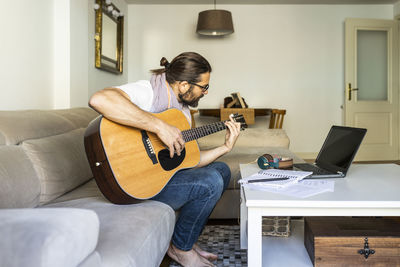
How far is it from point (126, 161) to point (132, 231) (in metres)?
0.33

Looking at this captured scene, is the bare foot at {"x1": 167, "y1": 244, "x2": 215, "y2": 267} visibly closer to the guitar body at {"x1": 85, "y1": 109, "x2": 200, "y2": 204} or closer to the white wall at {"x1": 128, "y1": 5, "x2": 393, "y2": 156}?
the guitar body at {"x1": 85, "y1": 109, "x2": 200, "y2": 204}

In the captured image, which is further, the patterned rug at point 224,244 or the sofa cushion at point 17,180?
the patterned rug at point 224,244

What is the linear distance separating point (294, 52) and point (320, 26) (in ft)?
1.72

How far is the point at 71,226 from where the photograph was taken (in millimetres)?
675

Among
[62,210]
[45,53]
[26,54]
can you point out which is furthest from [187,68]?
[45,53]

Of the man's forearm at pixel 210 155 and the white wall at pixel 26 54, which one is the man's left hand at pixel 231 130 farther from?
the white wall at pixel 26 54

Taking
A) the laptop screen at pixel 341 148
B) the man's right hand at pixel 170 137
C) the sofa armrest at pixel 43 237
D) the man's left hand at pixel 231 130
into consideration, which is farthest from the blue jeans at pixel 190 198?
the sofa armrest at pixel 43 237

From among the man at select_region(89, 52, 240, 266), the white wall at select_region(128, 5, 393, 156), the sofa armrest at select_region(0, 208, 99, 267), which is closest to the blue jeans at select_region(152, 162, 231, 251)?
the man at select_region(89, 52, 240, 266)

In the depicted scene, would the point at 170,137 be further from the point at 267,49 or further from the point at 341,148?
the point at 267,49

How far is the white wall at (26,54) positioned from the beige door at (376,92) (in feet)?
12.9

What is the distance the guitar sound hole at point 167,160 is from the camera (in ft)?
4.97

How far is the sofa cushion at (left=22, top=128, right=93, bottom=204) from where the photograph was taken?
146cm

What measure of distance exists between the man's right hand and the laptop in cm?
55

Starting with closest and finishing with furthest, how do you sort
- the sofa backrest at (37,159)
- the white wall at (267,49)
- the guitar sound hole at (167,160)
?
the sofa backrest at (37,159)
the guitar sound hole at (167,160)
the white wall at (267,49)
